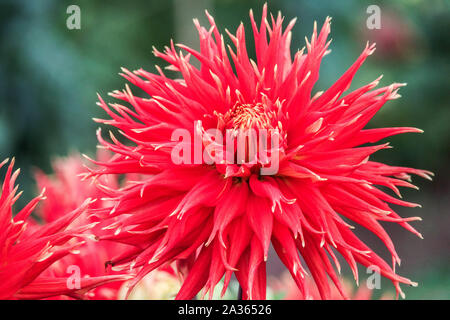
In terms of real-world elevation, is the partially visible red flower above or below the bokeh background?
below

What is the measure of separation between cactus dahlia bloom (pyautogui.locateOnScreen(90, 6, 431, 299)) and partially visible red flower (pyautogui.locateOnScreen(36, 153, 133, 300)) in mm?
81

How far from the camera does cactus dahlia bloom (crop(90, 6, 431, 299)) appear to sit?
62cm

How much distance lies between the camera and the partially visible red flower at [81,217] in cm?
75

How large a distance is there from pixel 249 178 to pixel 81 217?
0.27 m

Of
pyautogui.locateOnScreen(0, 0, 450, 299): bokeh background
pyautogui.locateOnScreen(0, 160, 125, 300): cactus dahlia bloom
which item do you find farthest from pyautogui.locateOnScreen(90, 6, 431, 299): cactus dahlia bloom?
pyautogui.locateOnScreen(0, 0, 450, 299): bokeh background

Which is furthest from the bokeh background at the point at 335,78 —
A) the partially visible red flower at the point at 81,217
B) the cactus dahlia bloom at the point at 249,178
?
the cactus dahlia bloom at the point at 249,178

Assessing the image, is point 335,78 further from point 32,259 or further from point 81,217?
point 32,259

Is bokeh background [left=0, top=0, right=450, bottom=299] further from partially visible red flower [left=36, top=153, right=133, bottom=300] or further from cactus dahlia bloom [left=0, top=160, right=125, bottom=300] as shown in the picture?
cactus dahlia bloom [left=0, top=160, right=125, bottom=300]

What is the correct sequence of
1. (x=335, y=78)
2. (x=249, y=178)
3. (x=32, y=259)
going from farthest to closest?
(x=335, y=78), (x=249, y=178), (x=32, y=259)

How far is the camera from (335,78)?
3676 mm

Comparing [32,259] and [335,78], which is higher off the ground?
[335,78]

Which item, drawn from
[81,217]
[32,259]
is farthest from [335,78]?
[32,259]

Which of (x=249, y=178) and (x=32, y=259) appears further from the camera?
(x=249, y=178)
